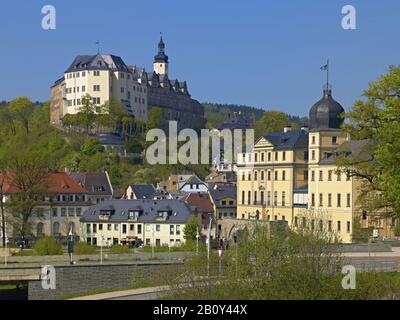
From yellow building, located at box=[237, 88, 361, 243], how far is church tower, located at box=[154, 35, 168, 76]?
9663 centimetres

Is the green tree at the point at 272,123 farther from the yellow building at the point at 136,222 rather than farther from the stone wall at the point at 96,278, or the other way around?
the stone wall at the point at 96,278

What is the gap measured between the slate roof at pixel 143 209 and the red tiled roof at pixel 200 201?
507cm

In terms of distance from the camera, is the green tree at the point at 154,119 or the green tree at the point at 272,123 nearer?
the green tree at the point at 272,123

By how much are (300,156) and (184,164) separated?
1798 inches

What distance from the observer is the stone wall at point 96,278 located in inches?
1527

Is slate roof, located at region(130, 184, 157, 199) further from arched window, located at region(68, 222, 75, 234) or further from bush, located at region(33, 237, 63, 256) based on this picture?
bush, located at region(33, 237, 63, 256)

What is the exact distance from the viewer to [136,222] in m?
75.9

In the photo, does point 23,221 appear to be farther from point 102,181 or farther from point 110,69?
point 110,69

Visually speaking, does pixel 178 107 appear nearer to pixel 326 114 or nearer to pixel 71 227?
pixel 71 227

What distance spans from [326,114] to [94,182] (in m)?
29.4

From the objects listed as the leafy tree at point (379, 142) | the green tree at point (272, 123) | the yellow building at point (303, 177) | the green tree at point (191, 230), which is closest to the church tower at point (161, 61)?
the green tree at point (272, 123)

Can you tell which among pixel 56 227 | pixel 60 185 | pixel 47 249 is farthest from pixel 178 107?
pixel 47 249

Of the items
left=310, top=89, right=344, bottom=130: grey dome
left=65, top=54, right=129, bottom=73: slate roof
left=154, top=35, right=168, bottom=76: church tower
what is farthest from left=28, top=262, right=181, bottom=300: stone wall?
left=154, top=35, right=168, bottom=76: church tower

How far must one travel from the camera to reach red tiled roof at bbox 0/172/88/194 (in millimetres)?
75938
